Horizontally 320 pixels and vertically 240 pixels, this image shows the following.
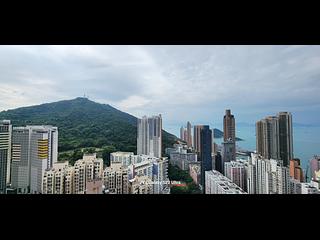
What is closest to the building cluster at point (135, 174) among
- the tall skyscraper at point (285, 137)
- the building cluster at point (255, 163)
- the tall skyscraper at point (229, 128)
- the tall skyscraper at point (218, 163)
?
the building cluster at point (255, 163)

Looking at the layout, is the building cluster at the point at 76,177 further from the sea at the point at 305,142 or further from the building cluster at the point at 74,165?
the sea at the point at 305,142

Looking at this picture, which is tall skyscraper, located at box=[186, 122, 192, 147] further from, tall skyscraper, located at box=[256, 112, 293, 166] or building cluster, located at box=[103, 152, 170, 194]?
tall skyscraper, located at box=[256, 112, 293, 166]

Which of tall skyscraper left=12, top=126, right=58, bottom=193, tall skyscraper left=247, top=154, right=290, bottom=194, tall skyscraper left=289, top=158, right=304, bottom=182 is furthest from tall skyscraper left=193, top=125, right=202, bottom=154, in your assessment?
tall skyscraper left=12, top=126, right=58, bottom=193

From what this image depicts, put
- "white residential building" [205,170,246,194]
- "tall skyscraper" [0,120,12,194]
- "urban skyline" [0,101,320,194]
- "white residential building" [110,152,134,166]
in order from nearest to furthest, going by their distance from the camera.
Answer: "white residential building" [205,170,246,194]
"urban skyline" [0,101,320,194]
"tall skyscraper" [0,120,12,194]
"white residential building" [110,152,134,166]
